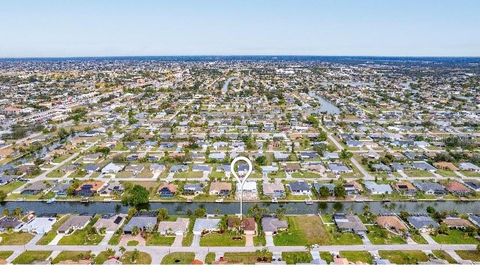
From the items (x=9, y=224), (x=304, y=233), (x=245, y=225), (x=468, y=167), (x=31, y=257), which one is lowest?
(x=31, y=257)

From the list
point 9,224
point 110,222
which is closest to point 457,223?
point 110,222

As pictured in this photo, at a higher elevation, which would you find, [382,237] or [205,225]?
[205,225]

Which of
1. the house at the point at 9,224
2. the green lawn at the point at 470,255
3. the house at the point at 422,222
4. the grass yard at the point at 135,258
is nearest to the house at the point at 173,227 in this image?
the grass yard at the point at 135,258

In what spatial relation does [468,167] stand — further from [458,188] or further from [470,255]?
[470,255]

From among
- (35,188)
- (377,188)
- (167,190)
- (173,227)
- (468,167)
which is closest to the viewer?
(173,227)

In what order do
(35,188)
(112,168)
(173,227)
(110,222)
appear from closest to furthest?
(173,227)
(110,222)
(35,188)
(112,168)

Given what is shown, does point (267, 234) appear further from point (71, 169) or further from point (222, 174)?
point (71, 169)

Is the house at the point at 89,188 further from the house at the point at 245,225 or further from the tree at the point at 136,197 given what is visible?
the house at the point at 245,225

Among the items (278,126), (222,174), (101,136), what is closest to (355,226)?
(222,174)
